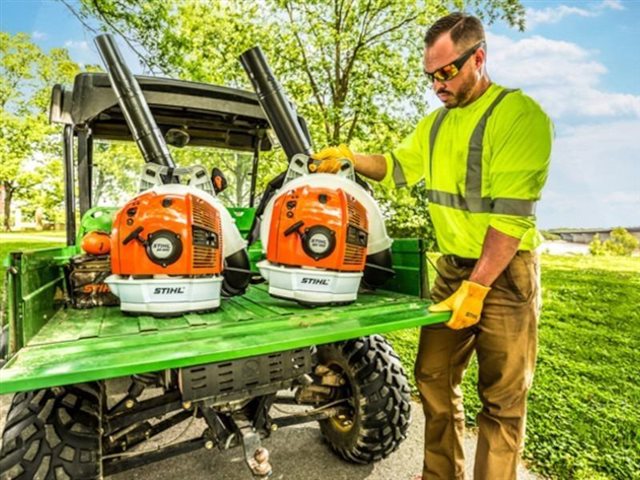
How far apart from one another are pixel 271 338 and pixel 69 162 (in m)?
2.34

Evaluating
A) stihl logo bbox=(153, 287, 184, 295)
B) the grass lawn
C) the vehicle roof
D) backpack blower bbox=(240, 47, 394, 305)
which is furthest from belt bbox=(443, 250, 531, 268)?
the vehicle roof

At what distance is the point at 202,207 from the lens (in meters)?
2.08

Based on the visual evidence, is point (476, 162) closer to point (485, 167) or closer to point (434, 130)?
point (485, 167)

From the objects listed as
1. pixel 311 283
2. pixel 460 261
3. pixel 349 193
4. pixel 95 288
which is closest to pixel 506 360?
pixel 460 261

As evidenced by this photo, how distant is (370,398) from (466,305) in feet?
3.08

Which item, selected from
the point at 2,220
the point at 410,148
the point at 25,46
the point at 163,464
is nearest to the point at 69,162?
the point at 163,464

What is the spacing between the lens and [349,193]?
7.29ft

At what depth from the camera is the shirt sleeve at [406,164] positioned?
104 inches

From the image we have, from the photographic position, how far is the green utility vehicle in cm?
152

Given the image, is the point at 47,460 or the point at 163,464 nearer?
the point at 47,460

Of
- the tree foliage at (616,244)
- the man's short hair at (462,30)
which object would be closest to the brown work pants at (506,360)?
the man's short hair at (462,30)

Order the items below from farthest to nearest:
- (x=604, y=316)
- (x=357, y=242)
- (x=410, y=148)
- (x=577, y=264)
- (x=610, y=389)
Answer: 1. (x=577, y=264)
2. (x=604, y=316)
3. (x=610, y=389)
4. (x=410, y=148)
5. (x=357, y=242)

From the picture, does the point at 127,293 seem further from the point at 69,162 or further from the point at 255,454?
the point at 69,162

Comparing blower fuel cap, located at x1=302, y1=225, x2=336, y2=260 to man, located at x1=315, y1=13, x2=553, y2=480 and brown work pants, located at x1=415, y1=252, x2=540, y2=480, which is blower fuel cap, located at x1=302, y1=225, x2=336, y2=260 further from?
brown work pants, located at x1=415, y1=252, x2=540, y2=480
